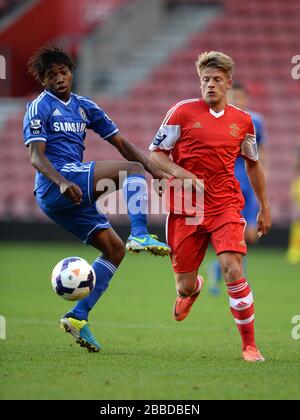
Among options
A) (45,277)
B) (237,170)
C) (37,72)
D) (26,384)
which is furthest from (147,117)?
(26,384)

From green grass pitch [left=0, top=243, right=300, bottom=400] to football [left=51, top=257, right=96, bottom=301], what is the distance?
469 mm

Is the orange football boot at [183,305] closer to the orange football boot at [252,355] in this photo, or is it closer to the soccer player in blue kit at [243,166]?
the orange football boot at [252,355]

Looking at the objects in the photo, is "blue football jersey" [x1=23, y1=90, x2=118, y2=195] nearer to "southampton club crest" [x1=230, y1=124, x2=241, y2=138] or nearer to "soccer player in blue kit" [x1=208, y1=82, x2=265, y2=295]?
"southampton club crest" [x1=230, y1=124, x2=241, y2=138]

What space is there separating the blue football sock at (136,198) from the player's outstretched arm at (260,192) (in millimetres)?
944

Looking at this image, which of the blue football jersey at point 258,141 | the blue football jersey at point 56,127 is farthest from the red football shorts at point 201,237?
the blue football jersey at point 258,141

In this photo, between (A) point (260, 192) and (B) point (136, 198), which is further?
(A) point (260, 192)

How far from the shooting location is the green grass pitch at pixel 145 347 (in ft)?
18.1

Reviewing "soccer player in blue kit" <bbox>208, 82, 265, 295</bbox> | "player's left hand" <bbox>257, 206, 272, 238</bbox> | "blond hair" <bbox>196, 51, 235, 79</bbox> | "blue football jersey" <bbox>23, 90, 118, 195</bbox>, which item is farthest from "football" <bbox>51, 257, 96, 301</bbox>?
"soccer player in blue kit" <bbox>208, 82, 265, 295</bbox>

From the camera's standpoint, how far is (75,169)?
6.89 m

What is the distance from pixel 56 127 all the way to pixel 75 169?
361mm

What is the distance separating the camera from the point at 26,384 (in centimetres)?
559

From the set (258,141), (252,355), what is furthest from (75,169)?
(258,141)

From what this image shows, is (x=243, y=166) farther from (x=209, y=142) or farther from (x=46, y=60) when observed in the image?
(x=46, y=60)
